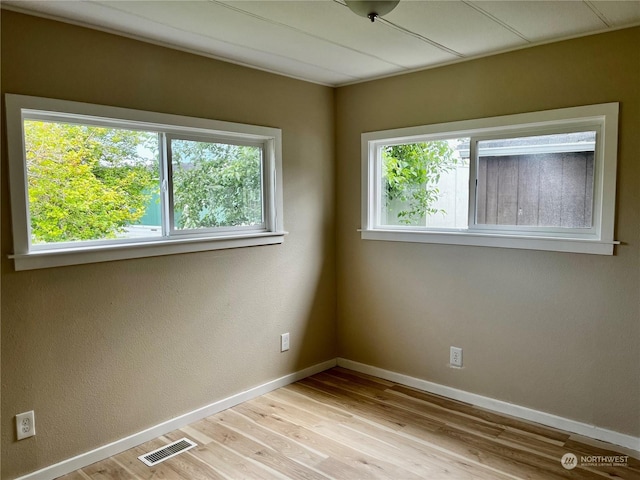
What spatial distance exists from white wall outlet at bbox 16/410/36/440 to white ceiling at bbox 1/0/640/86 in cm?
197

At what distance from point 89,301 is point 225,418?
47.0 inches

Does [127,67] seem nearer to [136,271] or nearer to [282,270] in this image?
[136,271]

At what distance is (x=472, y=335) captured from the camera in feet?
10.6

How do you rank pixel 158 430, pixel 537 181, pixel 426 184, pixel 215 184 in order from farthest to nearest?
pixel 426 184 → pixel 215 184 → pixel 537 181 → pixel 158 430

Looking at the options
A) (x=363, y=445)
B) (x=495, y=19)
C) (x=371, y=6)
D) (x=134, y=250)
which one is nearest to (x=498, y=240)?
(x=495, y=19)

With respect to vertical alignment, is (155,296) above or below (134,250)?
below

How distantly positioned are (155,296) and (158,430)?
83 cm

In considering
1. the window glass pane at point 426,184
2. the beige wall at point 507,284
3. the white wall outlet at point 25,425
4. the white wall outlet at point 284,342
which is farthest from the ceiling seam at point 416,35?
the white wall outlet at point 25,425

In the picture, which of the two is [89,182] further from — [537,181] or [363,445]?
[537,181]

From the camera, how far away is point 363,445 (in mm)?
2729

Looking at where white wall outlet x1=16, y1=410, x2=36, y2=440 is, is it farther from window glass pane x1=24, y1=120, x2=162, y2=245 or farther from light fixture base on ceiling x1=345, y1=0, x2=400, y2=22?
light fixture base on ceiling x1=345, y1=0, x2=400, y2=22

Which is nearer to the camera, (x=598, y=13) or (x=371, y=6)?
(x=371, y=6)

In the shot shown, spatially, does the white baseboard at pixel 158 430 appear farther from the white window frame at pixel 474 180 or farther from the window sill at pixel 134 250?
the white window frame at pixel 474 180

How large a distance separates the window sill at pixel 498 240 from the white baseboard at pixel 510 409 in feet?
3.44
